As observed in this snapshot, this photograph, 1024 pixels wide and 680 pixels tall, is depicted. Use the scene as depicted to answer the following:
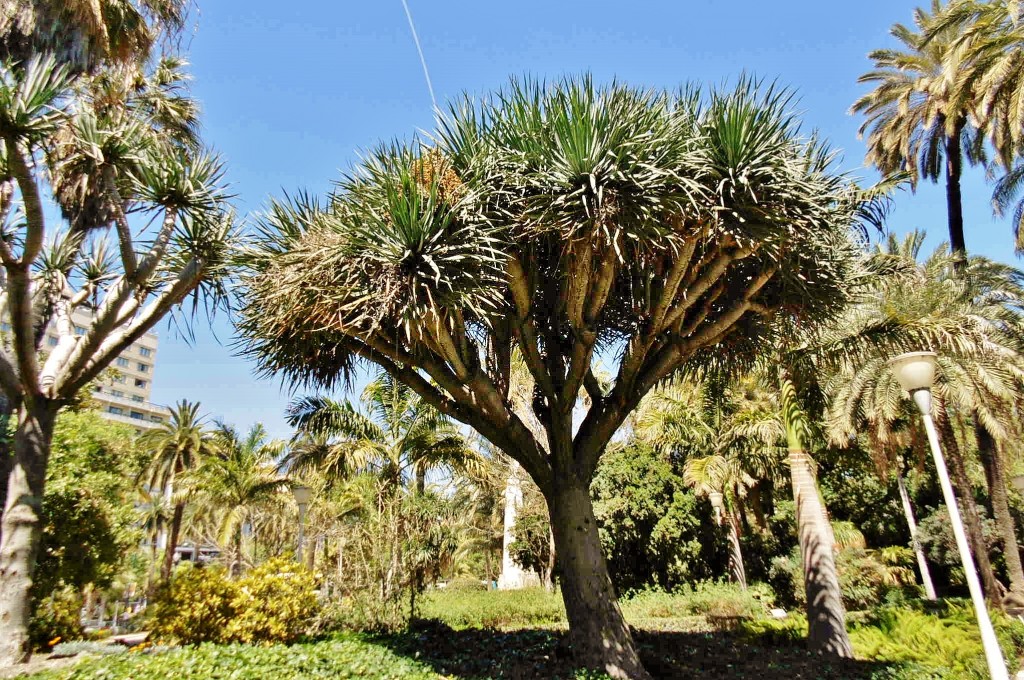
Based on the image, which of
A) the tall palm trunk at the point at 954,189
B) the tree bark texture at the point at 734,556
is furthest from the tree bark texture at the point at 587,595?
the tall palm trunk at the point at 954,189

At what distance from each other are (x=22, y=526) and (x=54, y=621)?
3.81 meters

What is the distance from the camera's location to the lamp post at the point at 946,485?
5.84 meters

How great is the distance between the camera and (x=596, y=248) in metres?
7.47

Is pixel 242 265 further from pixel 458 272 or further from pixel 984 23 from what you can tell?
pixel 984 23

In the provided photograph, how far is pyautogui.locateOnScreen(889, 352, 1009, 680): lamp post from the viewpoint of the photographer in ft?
19.2

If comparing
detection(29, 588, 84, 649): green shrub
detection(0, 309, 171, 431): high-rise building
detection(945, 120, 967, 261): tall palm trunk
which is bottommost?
detection(29, 588, 84, 649): green shrub

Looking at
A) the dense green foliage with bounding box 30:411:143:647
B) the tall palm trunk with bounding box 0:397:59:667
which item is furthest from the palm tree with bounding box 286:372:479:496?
the tall palm trunk with bounding box 0:397:59:667

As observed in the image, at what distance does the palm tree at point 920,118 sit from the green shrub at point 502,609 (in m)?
15.2

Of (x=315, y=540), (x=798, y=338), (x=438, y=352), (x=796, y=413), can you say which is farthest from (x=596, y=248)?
(x=315, y=540)

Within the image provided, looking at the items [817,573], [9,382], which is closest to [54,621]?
[9,382]

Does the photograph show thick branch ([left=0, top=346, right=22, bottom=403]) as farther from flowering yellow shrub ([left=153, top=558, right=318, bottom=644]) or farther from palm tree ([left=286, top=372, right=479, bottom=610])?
palm tree ([left=286, top=372, right=479, bottom=610])

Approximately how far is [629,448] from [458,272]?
56.1 feet

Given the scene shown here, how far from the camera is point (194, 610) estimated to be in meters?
9.40

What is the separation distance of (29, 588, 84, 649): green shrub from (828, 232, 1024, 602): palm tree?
14.8m
